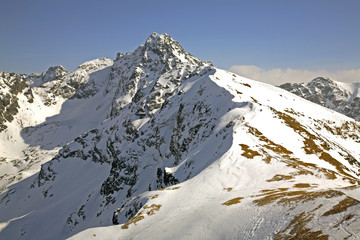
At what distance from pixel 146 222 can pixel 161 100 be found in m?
103

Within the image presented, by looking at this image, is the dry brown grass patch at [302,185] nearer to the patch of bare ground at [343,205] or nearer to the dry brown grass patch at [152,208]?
the patch of bare ground at [343,205]

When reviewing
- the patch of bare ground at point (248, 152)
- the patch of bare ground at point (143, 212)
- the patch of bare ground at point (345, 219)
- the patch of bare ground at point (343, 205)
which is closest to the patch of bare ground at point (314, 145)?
the patch of bare ground at point (248, 152)

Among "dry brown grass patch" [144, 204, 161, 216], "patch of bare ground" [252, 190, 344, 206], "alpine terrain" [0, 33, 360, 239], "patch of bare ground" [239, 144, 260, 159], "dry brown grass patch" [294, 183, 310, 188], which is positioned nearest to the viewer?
"patch of bare ground" [252, 190, 344, 206]

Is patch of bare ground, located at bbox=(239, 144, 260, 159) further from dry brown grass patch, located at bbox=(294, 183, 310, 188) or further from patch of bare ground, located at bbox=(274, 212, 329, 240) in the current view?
patch of bare ground, located at bbox=(274, 212, 329, 240)

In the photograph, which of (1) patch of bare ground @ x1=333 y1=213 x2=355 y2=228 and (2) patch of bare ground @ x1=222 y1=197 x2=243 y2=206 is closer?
(1) patch of bare ground @ x1=333 y1=213 x2=355 y2=228

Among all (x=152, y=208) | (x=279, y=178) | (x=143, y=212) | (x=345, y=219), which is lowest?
(x=279, y=178)

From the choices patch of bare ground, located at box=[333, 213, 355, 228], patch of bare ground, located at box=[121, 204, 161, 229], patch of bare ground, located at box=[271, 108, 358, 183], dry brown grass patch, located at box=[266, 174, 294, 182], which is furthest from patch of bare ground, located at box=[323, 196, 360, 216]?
patch of bare ground, located at box=[271, 108, 358, 183]

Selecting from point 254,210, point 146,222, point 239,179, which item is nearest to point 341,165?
point 239,179

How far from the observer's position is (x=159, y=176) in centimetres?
6569

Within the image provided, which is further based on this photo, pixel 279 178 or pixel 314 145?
pixel 314 145

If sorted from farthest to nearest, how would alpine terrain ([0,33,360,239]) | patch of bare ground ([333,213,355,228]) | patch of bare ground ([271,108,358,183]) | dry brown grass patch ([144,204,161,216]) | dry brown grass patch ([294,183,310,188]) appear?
patch of bare ground ([271,108,358,183]) → dry brown grass patch ([294,183,310,188]) → dry brown grass patch ([144,204,161,216]) → alpine terrain ([0,33,360,239]) → patch of bare ground ([333,213,355,228])

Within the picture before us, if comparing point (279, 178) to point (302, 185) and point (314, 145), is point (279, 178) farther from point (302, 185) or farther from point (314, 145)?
point (314, 145)

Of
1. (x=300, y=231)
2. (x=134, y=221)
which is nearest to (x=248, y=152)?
(x=134, y=221)

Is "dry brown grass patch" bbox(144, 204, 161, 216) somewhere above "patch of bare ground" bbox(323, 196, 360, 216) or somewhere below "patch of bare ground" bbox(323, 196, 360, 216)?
above
